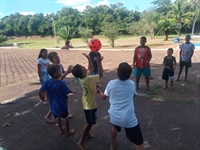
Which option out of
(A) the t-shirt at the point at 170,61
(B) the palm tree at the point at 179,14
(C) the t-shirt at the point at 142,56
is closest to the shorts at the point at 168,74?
(A) the t-shirt at the point at 170,61

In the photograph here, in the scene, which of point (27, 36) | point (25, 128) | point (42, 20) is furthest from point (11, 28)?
point (25, 128)

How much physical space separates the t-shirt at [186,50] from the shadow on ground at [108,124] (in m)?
1.28

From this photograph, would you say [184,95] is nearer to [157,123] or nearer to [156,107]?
[156,107]

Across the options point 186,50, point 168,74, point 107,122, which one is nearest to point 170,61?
point 168,74

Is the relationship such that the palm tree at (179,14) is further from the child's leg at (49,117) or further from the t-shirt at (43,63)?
the child's leg at (49,117)

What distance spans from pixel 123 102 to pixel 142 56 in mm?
2999

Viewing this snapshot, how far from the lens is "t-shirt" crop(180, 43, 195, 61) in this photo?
232 inches

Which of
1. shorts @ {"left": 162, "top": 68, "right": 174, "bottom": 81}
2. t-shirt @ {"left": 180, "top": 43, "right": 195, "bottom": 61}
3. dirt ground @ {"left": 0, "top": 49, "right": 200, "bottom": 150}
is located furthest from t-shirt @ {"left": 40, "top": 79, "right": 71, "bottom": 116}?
t-shirt @ {"left": 180, "top": 43, "right": 195, "bottom": 61}

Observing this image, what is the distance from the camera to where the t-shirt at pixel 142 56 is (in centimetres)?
497

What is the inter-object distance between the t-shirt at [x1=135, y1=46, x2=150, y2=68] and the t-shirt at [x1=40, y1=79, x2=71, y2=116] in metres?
2.79

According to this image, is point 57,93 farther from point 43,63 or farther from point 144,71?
point 144,71

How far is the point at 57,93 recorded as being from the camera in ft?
9.36

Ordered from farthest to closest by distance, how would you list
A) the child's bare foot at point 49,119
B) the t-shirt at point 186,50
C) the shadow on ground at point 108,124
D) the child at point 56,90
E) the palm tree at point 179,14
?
the palm tree at point 179,14 → the t-shirt at point 186,50 → the child's bare foot at point 49,119 → the shadow on ground at point 108,124 → the child at point 56,90

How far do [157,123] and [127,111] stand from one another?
1567mm
